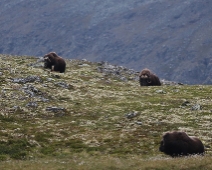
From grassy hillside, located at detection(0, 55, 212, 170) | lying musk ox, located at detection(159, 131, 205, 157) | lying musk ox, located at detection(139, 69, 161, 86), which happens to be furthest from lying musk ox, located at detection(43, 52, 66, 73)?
lying musk ox, located at detection(159, 131, 205, 157)

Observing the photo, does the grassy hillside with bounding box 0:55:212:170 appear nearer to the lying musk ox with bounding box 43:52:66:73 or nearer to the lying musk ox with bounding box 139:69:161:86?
the lying musk ox with bounding box 139:69:161:86

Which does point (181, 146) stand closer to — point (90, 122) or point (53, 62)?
point (90, 122)

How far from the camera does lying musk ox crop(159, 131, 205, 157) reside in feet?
102

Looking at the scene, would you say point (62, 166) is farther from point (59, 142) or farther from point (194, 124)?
point (194, 124)

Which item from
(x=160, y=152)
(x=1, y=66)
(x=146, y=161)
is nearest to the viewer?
(x=146, y=161)

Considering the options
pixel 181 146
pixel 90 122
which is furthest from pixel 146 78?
pixel 181 146

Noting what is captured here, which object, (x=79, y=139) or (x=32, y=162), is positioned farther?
(x=79, y=139)

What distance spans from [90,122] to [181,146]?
1078 cm

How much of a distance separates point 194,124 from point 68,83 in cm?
2268

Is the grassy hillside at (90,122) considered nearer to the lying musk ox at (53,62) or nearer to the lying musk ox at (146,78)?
the lying musk ox at (146,78)

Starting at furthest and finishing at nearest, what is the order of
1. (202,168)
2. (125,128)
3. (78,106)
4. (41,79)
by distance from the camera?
(41,79)
(78,106)
(125,128)
(202,168)

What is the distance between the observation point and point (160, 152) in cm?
3147

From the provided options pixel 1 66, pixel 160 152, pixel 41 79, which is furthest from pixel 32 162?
pixel 1 66

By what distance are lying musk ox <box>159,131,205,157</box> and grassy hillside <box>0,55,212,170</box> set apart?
0.78 m
